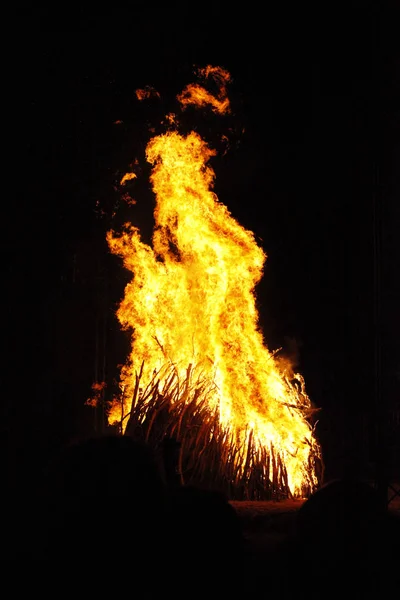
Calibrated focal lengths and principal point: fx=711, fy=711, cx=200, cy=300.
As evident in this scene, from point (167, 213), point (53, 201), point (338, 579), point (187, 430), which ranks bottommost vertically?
point (338, 579)

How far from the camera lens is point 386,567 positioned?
11.4ft

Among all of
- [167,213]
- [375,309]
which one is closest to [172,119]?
[167,213]

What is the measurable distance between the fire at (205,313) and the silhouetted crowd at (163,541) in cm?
263

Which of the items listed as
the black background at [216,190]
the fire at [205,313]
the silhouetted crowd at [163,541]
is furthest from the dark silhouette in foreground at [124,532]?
the black background at [216,190]

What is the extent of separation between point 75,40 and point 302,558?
7.20 meters

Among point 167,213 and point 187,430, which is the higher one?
point 167,213

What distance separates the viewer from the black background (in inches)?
344

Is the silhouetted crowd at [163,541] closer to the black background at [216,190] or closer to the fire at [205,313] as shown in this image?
the fire at [205,313]

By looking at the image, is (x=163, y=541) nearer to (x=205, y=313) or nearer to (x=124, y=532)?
(x=124, y=532)

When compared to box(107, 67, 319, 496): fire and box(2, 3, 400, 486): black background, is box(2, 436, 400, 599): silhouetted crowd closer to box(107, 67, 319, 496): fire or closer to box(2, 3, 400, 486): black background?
box(107, 67, 319, 496): fire

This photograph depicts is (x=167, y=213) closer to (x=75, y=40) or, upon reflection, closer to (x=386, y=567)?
(x=75, y=40)

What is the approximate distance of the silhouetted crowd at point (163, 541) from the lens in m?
3.26

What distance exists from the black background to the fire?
3.34 ft

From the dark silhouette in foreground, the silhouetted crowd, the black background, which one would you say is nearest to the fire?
the black background
